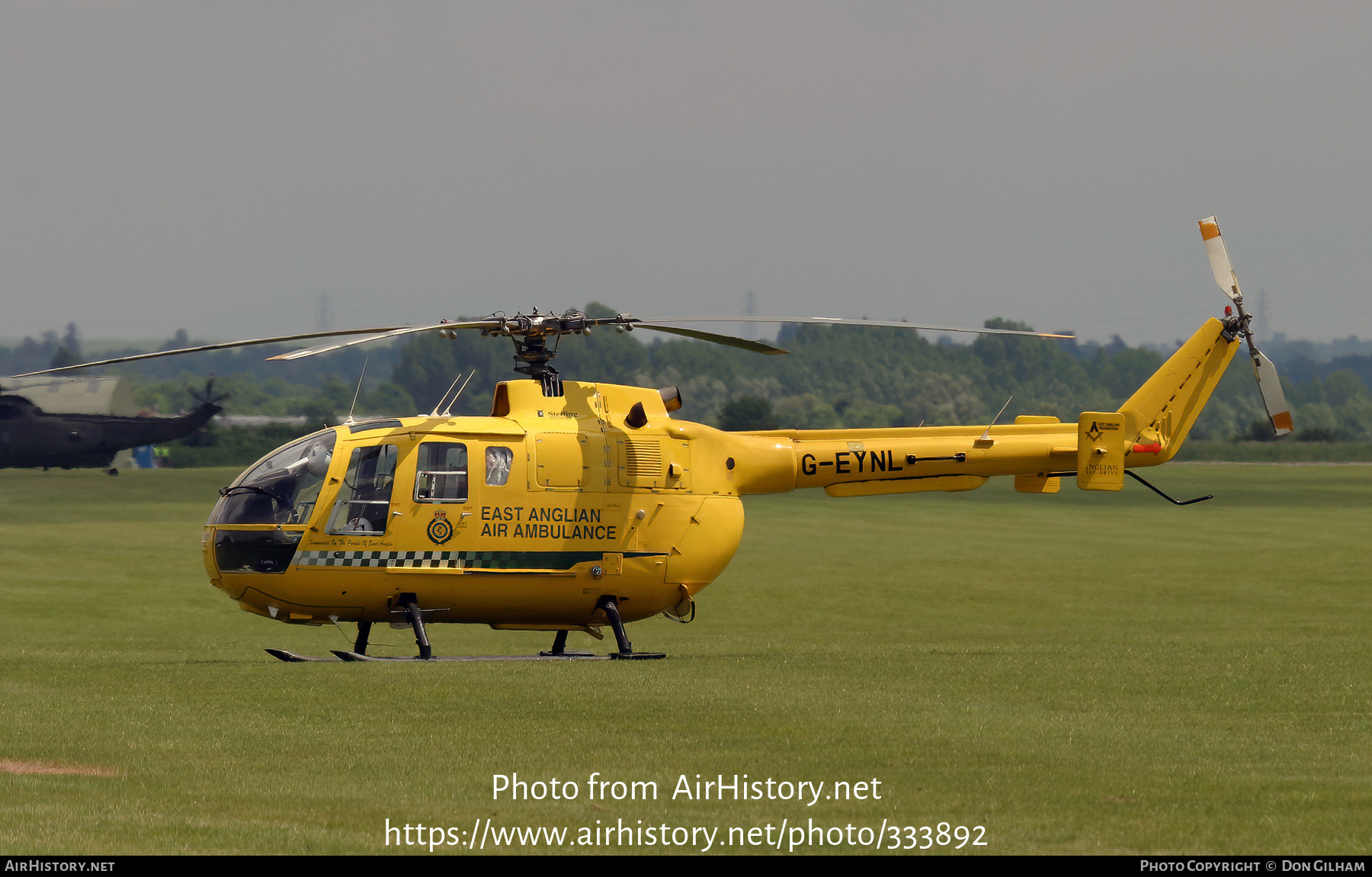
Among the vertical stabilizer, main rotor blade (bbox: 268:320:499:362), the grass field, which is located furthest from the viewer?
the vertical stabilizer

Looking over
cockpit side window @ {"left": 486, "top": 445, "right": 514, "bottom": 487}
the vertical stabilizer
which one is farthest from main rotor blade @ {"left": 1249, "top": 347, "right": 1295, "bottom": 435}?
cockpit side window @ {"left": 486, "top": 445, "right": 514, "bottom": 487}

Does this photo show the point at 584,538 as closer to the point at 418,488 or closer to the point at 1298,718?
the point at 418,488

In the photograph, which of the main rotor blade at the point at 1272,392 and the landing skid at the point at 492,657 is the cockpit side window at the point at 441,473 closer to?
the landing skid at the point at 492,657

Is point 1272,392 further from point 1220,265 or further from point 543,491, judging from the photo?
point 543,491

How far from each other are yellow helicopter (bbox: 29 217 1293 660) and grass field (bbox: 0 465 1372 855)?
1107mm

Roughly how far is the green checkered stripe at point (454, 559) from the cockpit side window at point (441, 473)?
700 millimetres

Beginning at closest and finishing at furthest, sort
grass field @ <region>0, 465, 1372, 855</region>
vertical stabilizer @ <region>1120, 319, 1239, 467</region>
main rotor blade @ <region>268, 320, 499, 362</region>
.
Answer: grass field @ <region>0, 465, 1372, 855</region> < main rotor blade @ <region>268, 320, 499, 362</region> < vertical stabilizer @ <region>1120, 319, 1239, 467</region>

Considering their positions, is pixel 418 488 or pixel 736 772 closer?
pixel 736 772

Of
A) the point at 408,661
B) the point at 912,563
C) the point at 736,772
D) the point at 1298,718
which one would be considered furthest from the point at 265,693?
the point at 912,563

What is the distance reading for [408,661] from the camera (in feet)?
59.3

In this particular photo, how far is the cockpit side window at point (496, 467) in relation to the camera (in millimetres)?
18953

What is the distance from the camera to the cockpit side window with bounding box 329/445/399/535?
18.4 meters

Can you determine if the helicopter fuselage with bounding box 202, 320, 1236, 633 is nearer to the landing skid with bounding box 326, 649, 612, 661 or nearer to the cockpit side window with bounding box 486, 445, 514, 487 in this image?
the cockpit side window with bounding box 486, 445, 514, 487

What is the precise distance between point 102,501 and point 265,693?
44.9m
